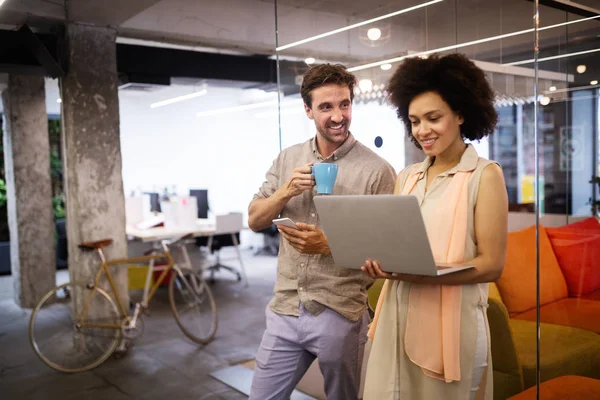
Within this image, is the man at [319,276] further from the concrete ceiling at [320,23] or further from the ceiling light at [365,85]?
the ceiling light at [365,85]

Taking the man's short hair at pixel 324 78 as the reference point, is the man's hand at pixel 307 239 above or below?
below

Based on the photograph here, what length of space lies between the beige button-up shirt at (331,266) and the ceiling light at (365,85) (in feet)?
3.12

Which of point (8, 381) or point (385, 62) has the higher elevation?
point (385, 62)

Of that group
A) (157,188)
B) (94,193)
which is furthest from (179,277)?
(157,188)

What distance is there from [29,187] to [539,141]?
18.6 ft

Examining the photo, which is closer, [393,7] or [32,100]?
[393,7]

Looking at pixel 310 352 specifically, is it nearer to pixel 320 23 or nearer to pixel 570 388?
pixel 570 388

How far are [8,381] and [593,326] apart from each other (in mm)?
3683

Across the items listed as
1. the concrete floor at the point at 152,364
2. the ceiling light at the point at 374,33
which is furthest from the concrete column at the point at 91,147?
the ceiling light at the point at 374,33

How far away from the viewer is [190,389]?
3754 millimetres

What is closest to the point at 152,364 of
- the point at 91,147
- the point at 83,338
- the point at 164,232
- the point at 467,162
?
the point at 83,338

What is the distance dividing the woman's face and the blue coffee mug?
303mm

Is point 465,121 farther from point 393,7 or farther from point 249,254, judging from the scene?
point 249,254

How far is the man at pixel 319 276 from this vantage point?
1.85 m
